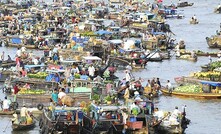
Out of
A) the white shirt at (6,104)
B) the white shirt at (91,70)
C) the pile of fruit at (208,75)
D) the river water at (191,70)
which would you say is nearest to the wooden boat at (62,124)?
the river water at (191,70)

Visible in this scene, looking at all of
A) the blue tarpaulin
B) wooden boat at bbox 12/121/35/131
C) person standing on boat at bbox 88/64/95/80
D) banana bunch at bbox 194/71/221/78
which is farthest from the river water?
person standing on boat at bbox 88/64/95/80

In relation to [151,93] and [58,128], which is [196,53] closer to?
[151,93]

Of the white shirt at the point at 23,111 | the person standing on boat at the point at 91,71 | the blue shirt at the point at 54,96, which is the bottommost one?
the person standing on boat at the point at 91,71

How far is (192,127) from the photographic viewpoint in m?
36.3

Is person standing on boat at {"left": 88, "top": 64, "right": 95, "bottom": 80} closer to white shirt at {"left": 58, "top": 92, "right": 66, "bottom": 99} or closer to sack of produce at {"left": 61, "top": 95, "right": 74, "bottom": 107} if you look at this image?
white shirt at {"left": 58, "top": 92, "right": 66, "bottom": 99}

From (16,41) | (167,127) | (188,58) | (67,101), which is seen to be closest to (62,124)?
(67,101)

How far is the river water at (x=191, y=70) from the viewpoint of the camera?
37.0 metres

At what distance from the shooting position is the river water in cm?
3704

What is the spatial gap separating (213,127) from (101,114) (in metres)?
6.67

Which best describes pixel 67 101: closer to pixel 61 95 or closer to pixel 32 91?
pixel 61 95

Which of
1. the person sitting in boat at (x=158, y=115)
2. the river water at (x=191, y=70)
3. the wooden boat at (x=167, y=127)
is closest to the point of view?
the wooden boat at (x=167, y=127)

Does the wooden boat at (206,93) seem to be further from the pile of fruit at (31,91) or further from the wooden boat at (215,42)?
the wooden boat at (215,42)

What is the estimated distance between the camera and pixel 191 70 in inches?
2076

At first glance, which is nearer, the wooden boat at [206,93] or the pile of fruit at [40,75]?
the wooden boat at [206,93]
